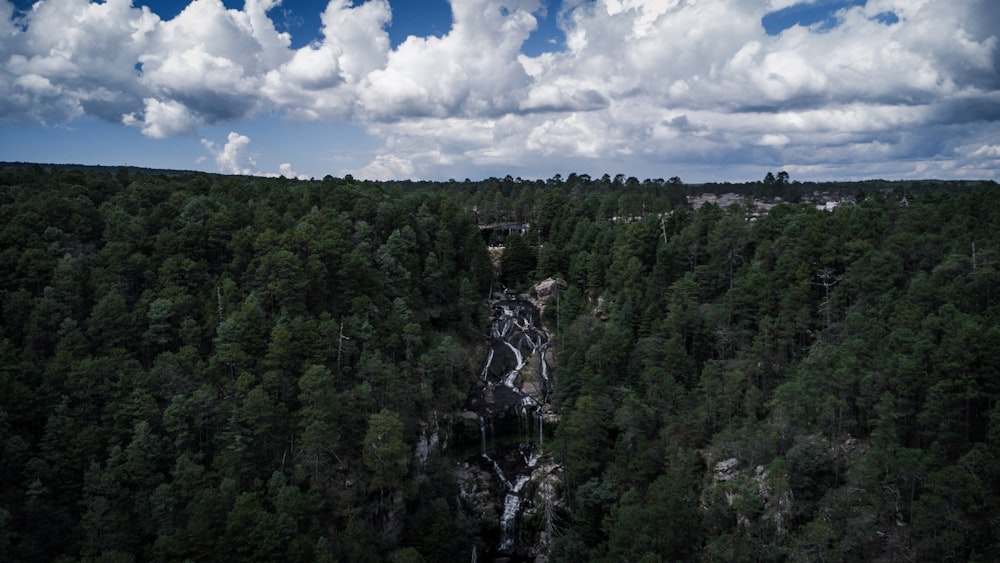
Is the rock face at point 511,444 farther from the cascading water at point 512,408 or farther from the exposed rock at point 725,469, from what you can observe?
the exposed rock at point 725,469

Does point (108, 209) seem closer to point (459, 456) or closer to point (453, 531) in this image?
point (459, 456)

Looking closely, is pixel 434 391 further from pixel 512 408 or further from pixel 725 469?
pixel 725 469

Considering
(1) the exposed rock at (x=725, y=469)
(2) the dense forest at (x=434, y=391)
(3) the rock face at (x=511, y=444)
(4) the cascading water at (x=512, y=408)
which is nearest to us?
(2) the dense forest at (x=434, y=391)

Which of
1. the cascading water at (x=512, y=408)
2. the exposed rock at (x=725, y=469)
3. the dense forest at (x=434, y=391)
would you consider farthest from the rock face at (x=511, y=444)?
the exposed rock at (x=725, y=469)

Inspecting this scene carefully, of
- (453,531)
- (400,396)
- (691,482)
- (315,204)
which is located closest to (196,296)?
(400,396)

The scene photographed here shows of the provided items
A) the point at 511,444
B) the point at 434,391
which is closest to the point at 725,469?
the point at 511,444

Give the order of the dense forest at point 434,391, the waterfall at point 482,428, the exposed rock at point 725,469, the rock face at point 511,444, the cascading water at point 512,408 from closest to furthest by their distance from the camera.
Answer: the dense forest at point 434,391, the exposed rock at point 725,469, the rock face at point 511,444, the cascading water at point 512,408, the waterfall at point 482,428
